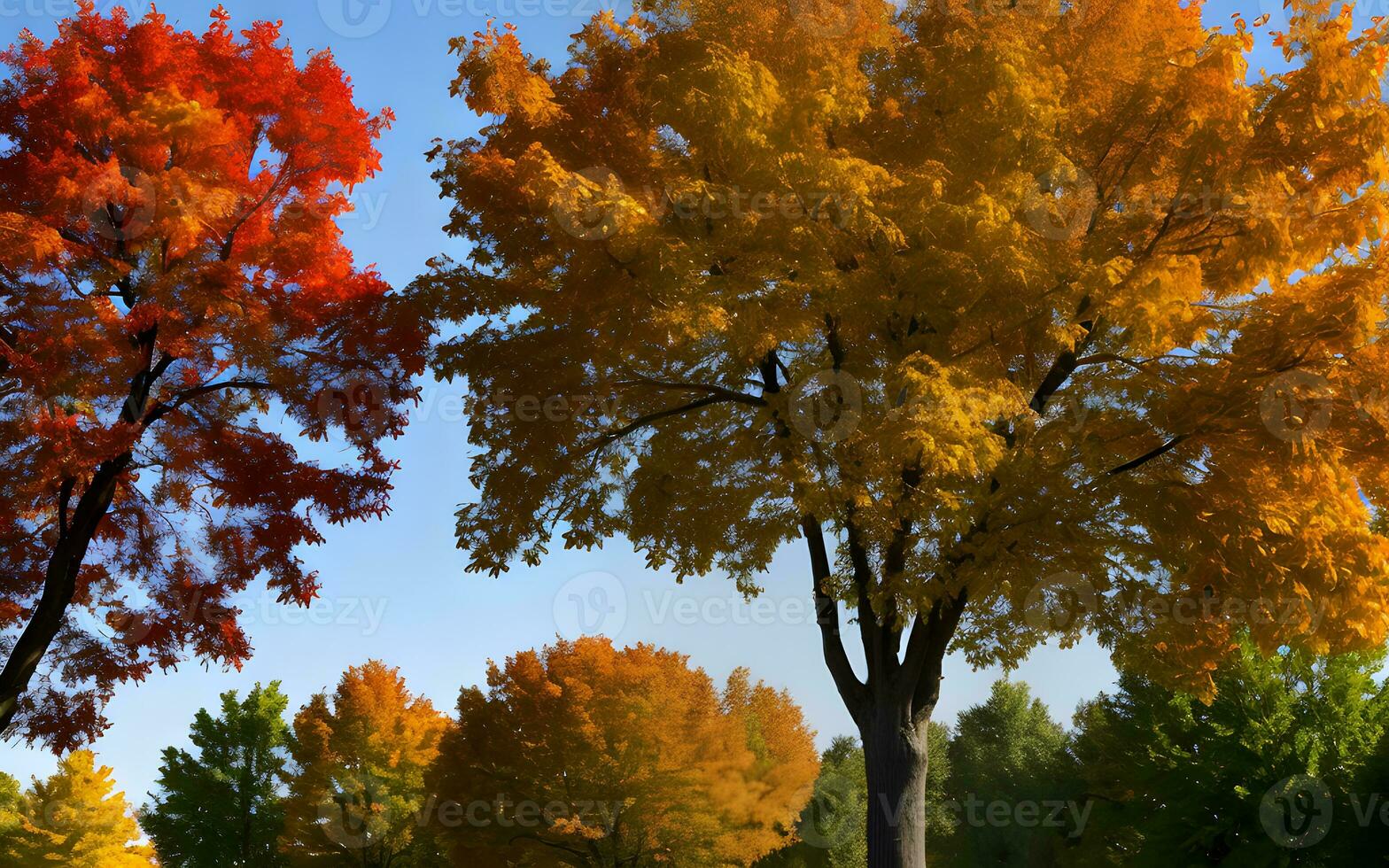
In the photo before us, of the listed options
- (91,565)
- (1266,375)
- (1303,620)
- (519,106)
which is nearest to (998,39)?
(1266,375)

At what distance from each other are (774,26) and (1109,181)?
4.18 metres

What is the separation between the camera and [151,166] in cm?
1405

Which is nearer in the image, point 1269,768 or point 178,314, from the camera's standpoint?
point 178,314

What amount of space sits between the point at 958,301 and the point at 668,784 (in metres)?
19.6

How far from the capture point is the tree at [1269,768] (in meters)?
21.8

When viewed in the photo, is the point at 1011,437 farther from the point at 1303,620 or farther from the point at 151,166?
the point at 151,166

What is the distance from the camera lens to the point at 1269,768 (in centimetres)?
2288

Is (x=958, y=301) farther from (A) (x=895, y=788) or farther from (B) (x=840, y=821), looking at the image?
(B) (x=840, y=821)

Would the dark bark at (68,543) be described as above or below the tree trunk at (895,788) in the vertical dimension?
above

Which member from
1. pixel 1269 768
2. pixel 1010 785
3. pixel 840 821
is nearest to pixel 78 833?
pixel 840 821

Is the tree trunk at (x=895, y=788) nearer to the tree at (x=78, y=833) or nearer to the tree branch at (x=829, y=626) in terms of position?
the tree branch at (x=829, y=626)

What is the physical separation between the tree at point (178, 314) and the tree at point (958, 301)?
2547 mm

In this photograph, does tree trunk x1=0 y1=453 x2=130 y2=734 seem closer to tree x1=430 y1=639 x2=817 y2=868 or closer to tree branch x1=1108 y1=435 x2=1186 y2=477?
tree branch x1=1108 y1=435 x2=1186 y2=477

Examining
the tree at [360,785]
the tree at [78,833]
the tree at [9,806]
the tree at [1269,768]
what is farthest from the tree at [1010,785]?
the tree at [9,806]
